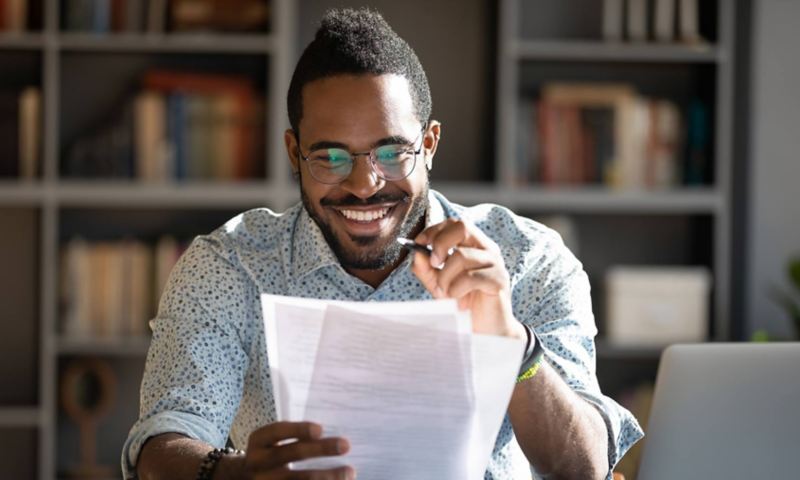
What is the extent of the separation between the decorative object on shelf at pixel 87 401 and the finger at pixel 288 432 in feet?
8.90

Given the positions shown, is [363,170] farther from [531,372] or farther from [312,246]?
[531,372]

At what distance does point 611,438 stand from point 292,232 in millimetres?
575

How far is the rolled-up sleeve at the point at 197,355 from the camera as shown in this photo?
1490 mm

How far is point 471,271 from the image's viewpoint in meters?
1.36

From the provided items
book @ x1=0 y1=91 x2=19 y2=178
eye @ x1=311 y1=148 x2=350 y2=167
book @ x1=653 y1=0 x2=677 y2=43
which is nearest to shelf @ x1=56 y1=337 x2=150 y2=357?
book @ x1=0 y1=91 x2=19 y2=178

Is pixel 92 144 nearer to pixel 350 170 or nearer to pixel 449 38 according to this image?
pixel 449 38

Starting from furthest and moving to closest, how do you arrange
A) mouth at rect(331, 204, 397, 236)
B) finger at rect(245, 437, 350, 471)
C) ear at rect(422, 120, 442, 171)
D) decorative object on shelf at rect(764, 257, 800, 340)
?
decorative object on shelf at rect(764, 257, 800, 340) → ear at rect(422, 120, 442, 171) → mouth at rect(331, 204, 397, 236) → finger at rect(245, 437, 350, 471)

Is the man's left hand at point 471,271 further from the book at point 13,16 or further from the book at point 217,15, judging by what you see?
the book at point 13,16

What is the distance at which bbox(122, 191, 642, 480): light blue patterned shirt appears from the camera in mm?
1573

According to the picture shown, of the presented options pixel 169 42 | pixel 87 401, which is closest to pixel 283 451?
pixel 169 42

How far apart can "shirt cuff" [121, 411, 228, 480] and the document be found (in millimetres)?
290

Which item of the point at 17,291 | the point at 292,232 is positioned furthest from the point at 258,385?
the point at 17,291

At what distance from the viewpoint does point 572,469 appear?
1.52 meters

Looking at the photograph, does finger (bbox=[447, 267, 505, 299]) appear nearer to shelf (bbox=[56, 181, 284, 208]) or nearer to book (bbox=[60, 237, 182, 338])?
shelf (bbox=[56, 181, 284, 208])
